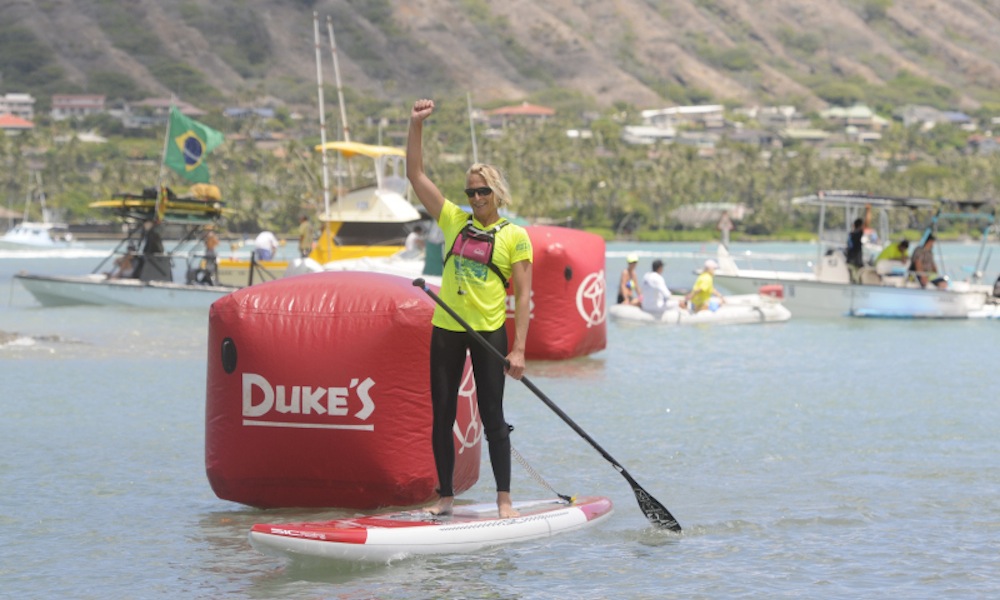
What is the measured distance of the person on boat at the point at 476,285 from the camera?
9.34 metres

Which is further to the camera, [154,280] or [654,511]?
[154,280]

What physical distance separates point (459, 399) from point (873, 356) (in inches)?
618

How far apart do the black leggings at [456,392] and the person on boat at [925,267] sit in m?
24.6

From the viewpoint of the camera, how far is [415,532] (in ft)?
31.0

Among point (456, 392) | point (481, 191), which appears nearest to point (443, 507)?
point (456, 392)

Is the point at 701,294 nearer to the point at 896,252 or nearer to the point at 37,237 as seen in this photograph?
the point at 896,252

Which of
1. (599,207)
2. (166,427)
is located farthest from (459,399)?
(599,207)

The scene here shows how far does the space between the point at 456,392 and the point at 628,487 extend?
306 centimetres

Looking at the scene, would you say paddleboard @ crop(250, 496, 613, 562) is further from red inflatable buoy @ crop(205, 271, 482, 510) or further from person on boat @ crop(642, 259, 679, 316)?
person on boat @ crop(642, 259, 679, 316)

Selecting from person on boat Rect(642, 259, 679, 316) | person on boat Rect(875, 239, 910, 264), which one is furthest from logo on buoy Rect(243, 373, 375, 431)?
person on boat Rect(875, 239, 910, 264)

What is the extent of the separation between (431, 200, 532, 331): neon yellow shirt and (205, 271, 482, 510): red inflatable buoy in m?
0.79

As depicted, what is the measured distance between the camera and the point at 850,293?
3319 cm

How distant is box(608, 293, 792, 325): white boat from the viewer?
29.3m

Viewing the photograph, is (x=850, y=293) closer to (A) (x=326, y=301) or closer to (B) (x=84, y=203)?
(A) (x=326, y=301)
